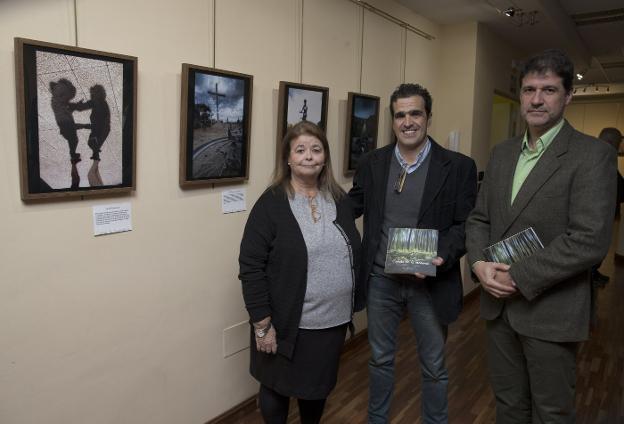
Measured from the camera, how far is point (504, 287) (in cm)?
→ 175

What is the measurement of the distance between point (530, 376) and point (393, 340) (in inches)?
26.6

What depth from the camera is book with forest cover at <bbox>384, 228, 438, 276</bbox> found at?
200 centimetres

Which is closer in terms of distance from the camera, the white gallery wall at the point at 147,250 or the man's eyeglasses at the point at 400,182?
the white gallery wall at the point at 147,250

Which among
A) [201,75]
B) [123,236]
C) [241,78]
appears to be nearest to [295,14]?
[241,78]

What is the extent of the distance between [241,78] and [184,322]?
4.24ft

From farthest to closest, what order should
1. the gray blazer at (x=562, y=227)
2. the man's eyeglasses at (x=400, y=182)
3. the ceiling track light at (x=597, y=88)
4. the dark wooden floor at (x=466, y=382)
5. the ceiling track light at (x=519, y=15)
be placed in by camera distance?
the ceiling track light at (x=597, y=88) → the ceiling track light at (x=519, y=15) → the dark wooden floor at (x=466, y=382) → the man's eyeglasses at (x=400, y=182) → the gray blazer at (x=562, y=227)

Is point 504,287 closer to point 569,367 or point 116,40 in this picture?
point 569,367

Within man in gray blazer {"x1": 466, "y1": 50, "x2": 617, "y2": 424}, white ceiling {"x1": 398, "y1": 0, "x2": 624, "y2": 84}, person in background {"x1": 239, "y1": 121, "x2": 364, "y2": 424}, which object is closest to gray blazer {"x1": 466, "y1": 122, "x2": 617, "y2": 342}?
man in gray blazer {"x1": 466, "y1": 50, "x2": 617, "y2": 424}

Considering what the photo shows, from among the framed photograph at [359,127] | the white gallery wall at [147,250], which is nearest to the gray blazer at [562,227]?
the white gallery wall at [147,250]

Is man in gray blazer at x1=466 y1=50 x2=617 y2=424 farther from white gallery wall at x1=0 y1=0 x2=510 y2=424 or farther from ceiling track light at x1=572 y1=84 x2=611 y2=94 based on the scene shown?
ceiling track light at x1=572 y1=84 x2=611 y2=94

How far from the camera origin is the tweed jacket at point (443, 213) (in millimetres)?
2090

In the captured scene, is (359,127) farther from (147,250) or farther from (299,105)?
(147,250)

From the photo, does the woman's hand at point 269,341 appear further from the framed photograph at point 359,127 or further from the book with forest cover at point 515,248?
the framed photograph at point 359,127

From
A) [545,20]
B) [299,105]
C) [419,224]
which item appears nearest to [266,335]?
[419,224]
